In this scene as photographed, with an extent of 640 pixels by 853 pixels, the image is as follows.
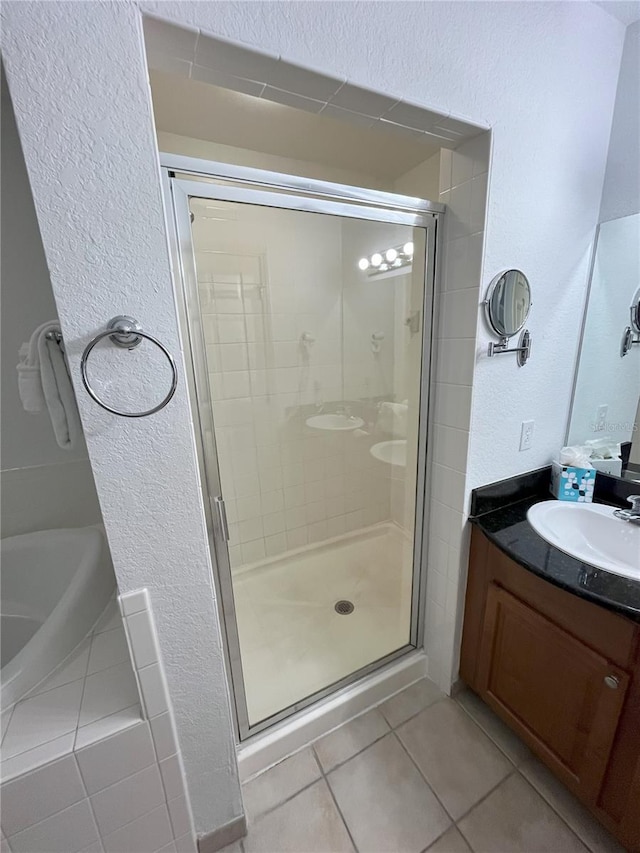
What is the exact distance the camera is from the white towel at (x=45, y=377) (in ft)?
2.54

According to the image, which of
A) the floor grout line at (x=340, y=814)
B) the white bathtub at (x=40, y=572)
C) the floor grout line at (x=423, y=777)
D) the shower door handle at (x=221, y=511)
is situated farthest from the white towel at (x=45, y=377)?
the floor grout line at (x=423, y=777)

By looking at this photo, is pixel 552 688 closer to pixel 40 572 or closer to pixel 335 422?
pixel 335 422

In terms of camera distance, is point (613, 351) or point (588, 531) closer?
point (588, 531)

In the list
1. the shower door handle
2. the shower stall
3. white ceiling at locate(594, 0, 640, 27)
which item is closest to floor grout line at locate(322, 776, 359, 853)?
the shower stall

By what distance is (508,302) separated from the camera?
114 centimetres

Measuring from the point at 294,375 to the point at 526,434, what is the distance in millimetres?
1236

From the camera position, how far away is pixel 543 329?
127 centimetres

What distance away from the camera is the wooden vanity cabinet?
2.94 feet

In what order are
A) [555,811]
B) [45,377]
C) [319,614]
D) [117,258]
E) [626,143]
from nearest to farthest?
1. [117,258]
2. [45,377]
3. [555,811]
4. [626,143]
5. [319,614]

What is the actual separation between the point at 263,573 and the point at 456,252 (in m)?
1.93

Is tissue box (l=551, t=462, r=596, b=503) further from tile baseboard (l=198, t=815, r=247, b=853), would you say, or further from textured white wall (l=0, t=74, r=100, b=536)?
textured white wall (l=0, t=74, r=100, b=536)

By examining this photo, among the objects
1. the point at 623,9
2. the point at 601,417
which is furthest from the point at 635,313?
the point at 623,9

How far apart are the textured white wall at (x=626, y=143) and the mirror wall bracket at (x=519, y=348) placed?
59 centimetres

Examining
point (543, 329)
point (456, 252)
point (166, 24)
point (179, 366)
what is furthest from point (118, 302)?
point (543, 329)
